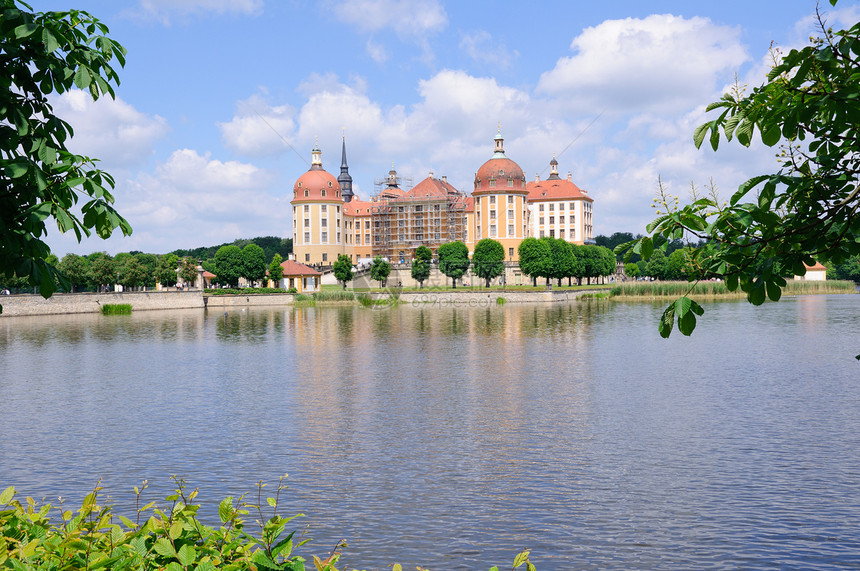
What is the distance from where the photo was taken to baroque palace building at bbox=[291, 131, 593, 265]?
400ft

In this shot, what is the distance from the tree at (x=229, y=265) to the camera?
3824 inches

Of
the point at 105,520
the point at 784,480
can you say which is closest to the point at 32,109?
the point at 105,520

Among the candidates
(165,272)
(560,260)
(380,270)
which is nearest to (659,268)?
(560,260)

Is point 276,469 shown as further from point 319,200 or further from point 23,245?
point 319,200

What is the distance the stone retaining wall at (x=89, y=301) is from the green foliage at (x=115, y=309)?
135 cm

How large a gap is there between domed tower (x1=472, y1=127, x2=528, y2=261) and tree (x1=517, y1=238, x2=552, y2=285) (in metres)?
18.0

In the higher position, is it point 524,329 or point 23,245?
point 23,245

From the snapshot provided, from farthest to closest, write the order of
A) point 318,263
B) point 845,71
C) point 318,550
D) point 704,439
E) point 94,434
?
point 318,263 → point 94,434 → point 704,439 → point 318,550 → point 845,71

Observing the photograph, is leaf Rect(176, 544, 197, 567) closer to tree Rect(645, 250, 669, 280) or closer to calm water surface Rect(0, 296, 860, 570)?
calm water surface Rect(0, 296, 860, 570)

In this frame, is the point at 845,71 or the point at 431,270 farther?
the point at 431,270

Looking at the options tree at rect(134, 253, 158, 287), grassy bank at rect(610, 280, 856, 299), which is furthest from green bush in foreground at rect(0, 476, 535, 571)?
tree at rect(134, 253, 158, 287)

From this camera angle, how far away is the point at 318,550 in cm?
1048

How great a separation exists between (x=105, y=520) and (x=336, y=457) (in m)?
9.38

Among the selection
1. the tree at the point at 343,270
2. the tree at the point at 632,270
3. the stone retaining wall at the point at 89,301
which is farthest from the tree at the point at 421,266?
the tree at the point at 632,270
